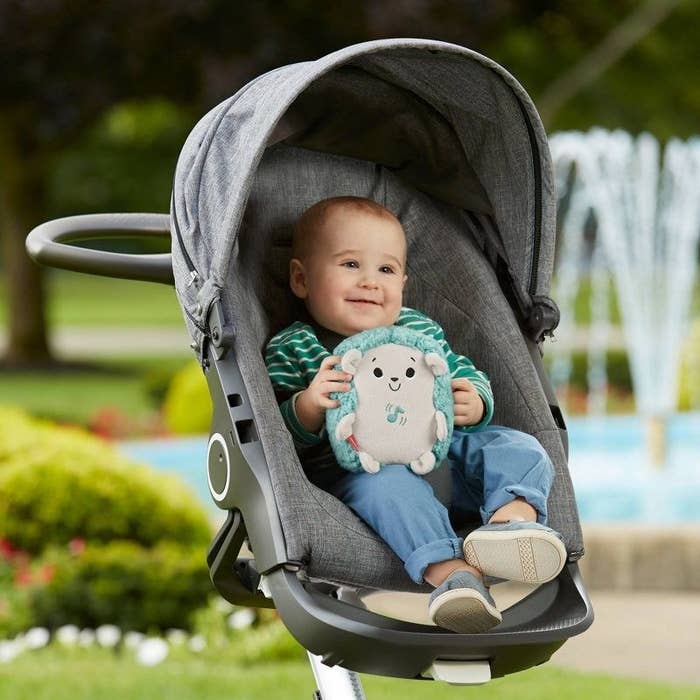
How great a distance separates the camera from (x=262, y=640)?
5.17 meters

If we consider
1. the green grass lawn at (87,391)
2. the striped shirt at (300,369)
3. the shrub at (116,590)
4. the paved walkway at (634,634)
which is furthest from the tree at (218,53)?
the striped shirt at (300,369)

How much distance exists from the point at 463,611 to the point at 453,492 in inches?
19.8

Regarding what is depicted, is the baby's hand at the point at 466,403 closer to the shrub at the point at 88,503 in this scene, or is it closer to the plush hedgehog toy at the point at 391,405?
the plush hedgehog toy at the point at 391,405

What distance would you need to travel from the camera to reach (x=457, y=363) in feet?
9.40

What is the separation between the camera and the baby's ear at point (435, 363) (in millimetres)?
2654

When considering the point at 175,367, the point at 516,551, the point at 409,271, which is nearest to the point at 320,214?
the point at 409,271

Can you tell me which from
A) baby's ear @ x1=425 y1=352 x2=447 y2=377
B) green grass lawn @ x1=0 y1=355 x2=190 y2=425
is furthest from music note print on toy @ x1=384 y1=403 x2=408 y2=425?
green grass lawn @ x1=0 y1=355 x2=190 y2=425

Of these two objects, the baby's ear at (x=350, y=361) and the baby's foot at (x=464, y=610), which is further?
the baby's ear at (x=350, y=361)

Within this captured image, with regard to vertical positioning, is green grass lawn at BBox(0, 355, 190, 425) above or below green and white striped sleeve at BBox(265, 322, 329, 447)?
below

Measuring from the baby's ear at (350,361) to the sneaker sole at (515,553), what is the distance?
392mm

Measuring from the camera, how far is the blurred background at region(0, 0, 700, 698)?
5.45 metres

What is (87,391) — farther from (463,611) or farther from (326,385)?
(463,611)

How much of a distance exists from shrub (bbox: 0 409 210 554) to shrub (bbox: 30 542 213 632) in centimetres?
30

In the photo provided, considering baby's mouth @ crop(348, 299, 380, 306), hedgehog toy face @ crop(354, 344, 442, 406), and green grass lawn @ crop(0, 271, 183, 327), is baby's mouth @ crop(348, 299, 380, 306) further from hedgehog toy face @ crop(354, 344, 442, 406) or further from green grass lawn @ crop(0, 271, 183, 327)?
green grass lawn @ crop(0, 271, 183, 327)
